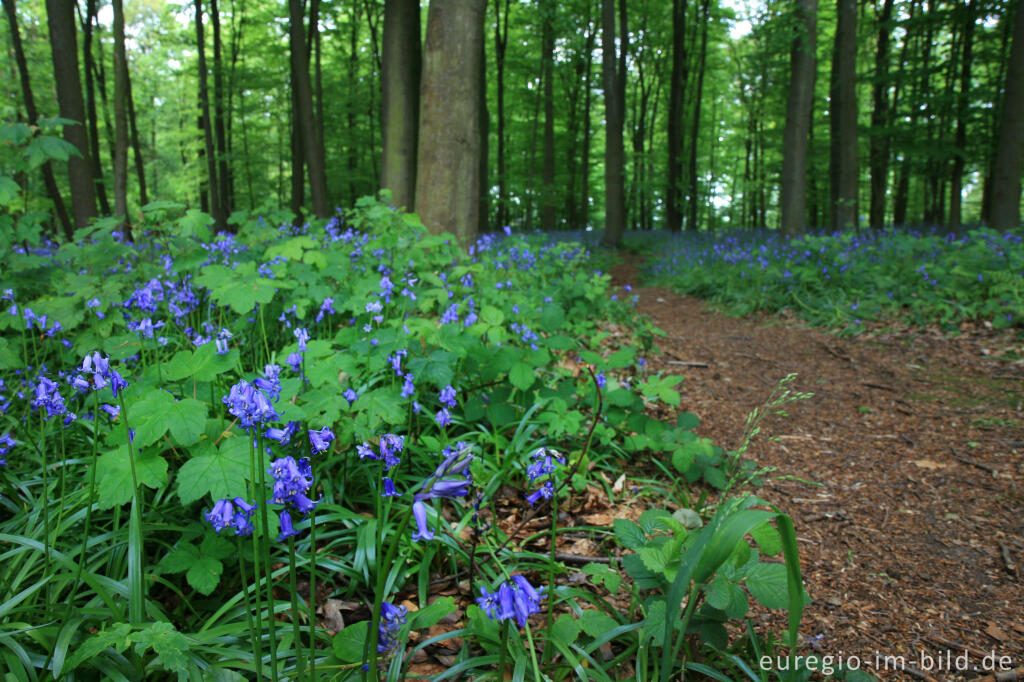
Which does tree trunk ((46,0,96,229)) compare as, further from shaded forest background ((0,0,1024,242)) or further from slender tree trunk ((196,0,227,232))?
slender tree trunk ((196,0,227,232))

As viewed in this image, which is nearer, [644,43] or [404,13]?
[404,13]

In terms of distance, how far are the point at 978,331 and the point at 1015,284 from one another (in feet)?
1.96

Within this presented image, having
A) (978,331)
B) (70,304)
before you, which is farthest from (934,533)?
(70,304)

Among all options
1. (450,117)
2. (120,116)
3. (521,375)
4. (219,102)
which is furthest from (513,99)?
(521,375)

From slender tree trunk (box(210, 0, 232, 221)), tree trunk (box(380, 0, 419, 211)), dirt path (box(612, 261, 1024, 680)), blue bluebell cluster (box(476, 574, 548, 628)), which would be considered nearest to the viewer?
blue bluebell cluster (box(476, 574, 548, 628))

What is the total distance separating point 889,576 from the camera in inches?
74.9

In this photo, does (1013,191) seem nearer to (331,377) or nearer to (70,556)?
(331,377)

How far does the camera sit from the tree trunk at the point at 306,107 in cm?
991

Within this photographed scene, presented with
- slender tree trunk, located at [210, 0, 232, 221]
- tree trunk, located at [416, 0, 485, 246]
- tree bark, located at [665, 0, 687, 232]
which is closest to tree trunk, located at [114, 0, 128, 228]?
tree trunk, located at [416, 0, 485, 246]

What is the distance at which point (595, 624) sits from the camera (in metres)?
1.42

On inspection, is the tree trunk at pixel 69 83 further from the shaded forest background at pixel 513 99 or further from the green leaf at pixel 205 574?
the green leaf at pixel 205 574

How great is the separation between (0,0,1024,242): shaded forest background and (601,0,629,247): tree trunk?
0.06 m

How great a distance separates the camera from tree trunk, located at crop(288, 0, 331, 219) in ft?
32.5

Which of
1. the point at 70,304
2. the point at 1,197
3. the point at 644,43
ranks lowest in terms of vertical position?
the point at 70,304
